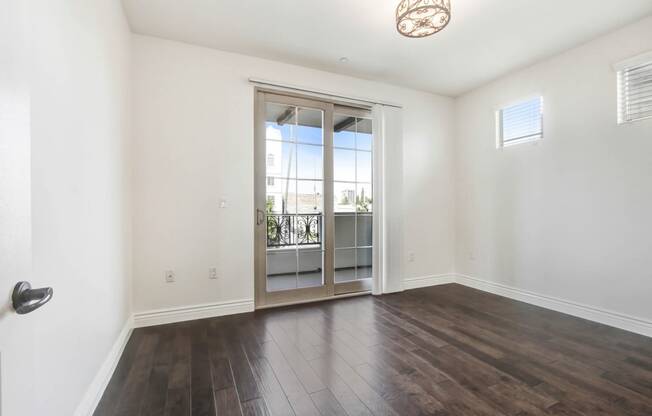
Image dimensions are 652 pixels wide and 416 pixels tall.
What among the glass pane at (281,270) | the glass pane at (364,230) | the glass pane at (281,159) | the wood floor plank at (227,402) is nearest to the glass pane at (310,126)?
the glass pane at (281,159)

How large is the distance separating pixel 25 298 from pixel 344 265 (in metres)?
3.40

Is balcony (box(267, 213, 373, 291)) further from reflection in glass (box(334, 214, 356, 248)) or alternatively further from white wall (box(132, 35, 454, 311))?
white wall (box(132, 35, 454, 311))

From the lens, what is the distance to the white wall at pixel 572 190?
2.70 meters

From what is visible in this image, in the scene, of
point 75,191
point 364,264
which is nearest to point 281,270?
point 364,264

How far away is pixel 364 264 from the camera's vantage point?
4.05m

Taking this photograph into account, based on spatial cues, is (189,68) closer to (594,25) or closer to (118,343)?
(118,343)

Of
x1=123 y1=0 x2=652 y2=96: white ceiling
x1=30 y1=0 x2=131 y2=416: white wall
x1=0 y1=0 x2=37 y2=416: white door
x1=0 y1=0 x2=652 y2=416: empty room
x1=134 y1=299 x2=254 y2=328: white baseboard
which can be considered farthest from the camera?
x1=134 y1=299 x2=254 y2=328: white baseboard

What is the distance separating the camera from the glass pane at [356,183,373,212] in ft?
13.1

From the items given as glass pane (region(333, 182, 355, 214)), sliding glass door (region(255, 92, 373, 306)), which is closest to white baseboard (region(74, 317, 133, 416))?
sliding glass door (region(255, 92, 373, 306))

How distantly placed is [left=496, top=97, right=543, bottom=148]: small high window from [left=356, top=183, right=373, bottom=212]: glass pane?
181 centimetres

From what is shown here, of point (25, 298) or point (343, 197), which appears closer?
point (25, 298)

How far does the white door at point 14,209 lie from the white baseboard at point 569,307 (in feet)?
13.2

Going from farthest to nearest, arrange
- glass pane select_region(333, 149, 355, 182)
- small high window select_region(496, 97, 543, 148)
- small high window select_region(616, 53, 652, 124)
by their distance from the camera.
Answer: glass pane select_region(333, 149, 355, 182), small high window select_region(496, 97, 543, 148), small high window select_region(616, 53, 652, 124)

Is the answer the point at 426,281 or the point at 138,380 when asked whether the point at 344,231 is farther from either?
the point at 138,380
